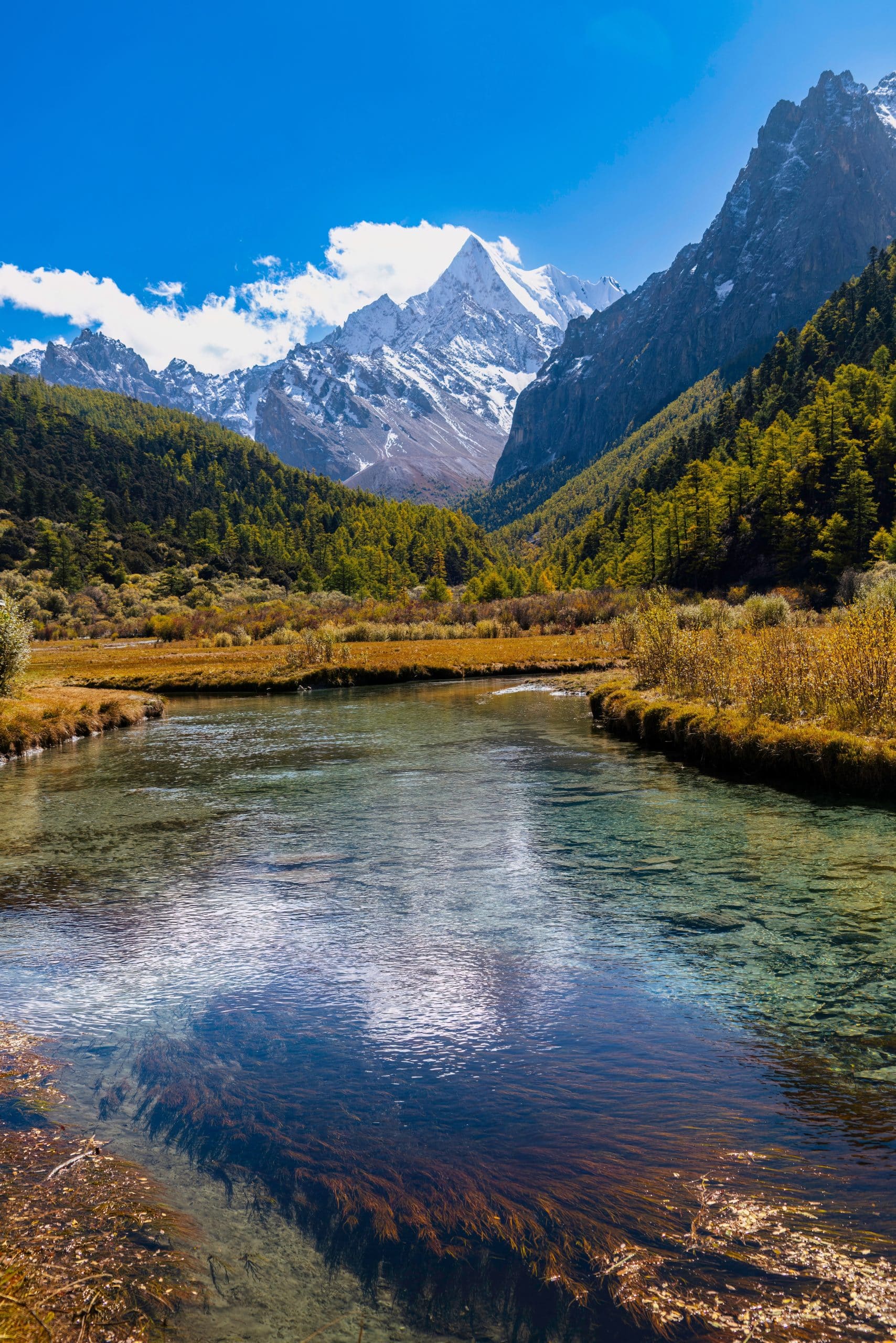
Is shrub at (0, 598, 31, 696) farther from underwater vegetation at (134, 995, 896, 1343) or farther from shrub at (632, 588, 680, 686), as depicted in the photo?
underwater vegetation at (134, 995, 896, 1343)

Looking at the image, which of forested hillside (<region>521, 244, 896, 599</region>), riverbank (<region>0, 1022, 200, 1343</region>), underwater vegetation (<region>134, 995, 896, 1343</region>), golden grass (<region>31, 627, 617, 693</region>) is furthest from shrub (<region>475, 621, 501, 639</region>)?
riverbank (<region>0, 1022, 200, 1343</region>)

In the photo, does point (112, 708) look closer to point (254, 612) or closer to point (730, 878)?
point (730, 878)

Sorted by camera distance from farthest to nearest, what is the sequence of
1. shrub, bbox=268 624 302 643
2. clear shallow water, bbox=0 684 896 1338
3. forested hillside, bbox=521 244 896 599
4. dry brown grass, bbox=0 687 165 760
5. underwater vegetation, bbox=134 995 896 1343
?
1. forested hillside, bbox=521 244 896 599
2. shrub, bbox=268 624 302 643
3. dry brown grass, bbox=0 687 165 760
4. clear shallow water, bbox=0 684 896 1338
5. underwater vegetation, bbox=134 995 896 1343

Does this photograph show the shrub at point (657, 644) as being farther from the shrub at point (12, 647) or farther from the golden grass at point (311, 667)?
the shrub at point (12, 647)

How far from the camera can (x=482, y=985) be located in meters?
11.2

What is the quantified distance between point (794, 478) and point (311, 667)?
Answer: 283 ft

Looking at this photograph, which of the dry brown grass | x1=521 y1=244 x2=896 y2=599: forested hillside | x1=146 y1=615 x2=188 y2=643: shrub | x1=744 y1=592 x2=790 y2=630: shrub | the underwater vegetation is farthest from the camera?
x1=146 y1=615 x2=188 y2=643: shrub

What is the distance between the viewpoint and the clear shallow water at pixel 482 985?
23.9 feet

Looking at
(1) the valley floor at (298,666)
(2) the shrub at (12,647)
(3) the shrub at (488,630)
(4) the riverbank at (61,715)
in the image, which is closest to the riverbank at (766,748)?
(4) the riverbank at (61,715)

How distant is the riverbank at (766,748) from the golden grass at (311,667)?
124 ft

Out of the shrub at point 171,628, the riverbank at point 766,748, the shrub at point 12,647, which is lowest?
the riverbank at point 766,748

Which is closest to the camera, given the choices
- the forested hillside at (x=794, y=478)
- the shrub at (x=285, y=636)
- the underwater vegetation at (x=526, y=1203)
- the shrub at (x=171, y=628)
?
the underwater vegetation at (x=526, y=1203)

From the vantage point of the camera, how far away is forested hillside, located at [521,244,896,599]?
10881 cm

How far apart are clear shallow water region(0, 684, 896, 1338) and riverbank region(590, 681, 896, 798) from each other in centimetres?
125
